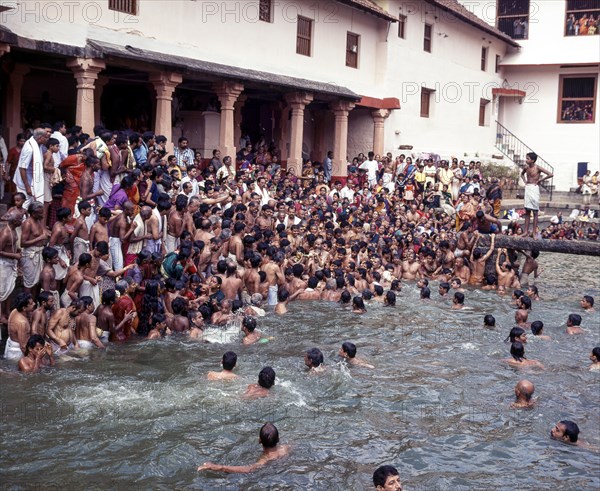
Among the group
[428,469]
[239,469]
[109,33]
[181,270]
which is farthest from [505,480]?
[109,33]

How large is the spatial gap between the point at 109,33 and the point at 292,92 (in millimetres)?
7133

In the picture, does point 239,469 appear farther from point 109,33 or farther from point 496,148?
point 496,148

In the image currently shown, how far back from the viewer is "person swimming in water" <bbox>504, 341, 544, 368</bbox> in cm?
1127

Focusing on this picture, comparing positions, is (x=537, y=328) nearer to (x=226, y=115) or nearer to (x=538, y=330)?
(x=538, y=330)

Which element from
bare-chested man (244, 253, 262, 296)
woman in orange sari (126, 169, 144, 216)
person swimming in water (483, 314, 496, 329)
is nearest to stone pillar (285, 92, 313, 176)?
bare-chested man (244, 253, 262, 296)

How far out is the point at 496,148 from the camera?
118 feet

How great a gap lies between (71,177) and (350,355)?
500 cm

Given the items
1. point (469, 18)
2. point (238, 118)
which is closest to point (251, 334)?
point (238, 118)

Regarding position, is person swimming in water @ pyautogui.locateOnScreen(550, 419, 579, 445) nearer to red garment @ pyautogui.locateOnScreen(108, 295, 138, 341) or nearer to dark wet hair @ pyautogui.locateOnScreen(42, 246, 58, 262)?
red garment @ pyautogui.locateOnScreen(108, 295, 138, 341)

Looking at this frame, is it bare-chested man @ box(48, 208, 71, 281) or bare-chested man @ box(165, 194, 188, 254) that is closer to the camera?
bare-chested man @ box(48, 208, 71, 281)

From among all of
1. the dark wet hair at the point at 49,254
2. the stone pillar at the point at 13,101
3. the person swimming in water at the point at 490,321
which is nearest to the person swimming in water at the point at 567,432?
the person swimming in water at the point at 490,321

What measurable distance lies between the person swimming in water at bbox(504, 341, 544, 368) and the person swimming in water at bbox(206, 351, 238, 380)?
4.23m

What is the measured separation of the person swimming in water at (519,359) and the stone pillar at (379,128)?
16.3 m

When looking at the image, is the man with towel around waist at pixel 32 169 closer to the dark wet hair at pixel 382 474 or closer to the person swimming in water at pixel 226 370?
the person swimming in water at pixel 226 370
